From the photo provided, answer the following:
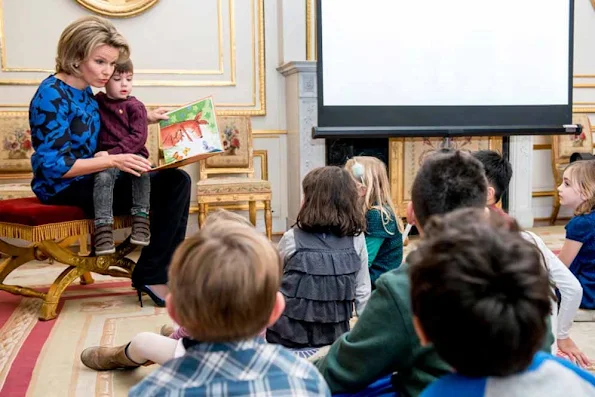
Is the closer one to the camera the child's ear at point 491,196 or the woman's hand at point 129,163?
the child's ear at point 491,196

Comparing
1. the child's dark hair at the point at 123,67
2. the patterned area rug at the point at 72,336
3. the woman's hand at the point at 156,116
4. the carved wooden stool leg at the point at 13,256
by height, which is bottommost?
the patterned area rug at the point at 72,336

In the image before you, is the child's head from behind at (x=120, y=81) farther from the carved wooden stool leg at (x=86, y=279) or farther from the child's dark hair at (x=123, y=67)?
the carved wooden stool leg at (x=86, y=279)

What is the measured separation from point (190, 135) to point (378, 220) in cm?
101

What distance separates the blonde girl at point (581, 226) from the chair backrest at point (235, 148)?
2538mm

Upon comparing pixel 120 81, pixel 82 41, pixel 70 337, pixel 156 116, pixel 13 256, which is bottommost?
pixel 70 337

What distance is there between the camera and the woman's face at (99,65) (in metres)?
2.78

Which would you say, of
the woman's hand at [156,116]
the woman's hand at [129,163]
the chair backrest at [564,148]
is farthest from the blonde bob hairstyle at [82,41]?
the chair backrest at [564,148]

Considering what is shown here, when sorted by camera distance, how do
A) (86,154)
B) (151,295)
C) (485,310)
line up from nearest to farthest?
(485,310) < (86,154) < (151,295)

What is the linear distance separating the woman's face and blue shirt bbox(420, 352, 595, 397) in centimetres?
237

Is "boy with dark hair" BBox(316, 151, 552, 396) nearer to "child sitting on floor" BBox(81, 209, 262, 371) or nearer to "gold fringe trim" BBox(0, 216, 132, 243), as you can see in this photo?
"child sitting on floor" BBox(81, 209, 262, 371)

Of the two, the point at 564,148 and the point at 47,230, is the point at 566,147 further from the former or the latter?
the point at 47,230

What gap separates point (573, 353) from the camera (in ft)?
7.15

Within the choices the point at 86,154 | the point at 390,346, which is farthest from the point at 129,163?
the point at 390,346

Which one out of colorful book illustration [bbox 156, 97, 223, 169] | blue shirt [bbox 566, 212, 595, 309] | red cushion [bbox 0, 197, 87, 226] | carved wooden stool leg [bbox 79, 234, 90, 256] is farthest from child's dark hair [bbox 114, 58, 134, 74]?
blue shirt [bbox 566, 212, 595, 309]
